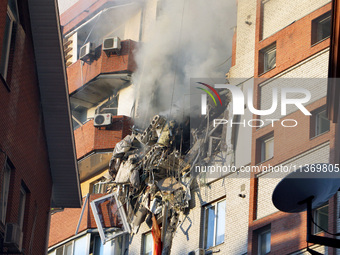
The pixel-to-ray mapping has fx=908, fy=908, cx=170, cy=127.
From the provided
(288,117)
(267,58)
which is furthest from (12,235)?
(267,58)

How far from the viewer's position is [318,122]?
85.4ft

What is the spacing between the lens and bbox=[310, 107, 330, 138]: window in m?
25.8

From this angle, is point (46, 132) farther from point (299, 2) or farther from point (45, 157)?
point (299, 2)

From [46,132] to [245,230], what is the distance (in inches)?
341

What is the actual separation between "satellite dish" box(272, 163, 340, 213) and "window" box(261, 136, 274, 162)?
16175 millimetres

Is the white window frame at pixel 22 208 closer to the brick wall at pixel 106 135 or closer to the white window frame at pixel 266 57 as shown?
the white window frame at pixel 266 57

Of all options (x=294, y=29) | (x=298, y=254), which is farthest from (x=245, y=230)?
(x=294, y=29)

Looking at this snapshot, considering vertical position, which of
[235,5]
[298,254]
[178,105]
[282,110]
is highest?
[235,5]

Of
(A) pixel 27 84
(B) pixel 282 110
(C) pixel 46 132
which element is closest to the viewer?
(A) pixel 27 84

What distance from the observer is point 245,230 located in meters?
27.5

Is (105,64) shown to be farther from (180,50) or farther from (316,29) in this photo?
(316,29)

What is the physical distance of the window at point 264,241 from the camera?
2650cm

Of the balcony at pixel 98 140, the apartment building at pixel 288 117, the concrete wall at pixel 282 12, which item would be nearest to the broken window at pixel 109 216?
the balcony at pixel 98 140

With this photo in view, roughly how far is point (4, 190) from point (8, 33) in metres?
3.17
